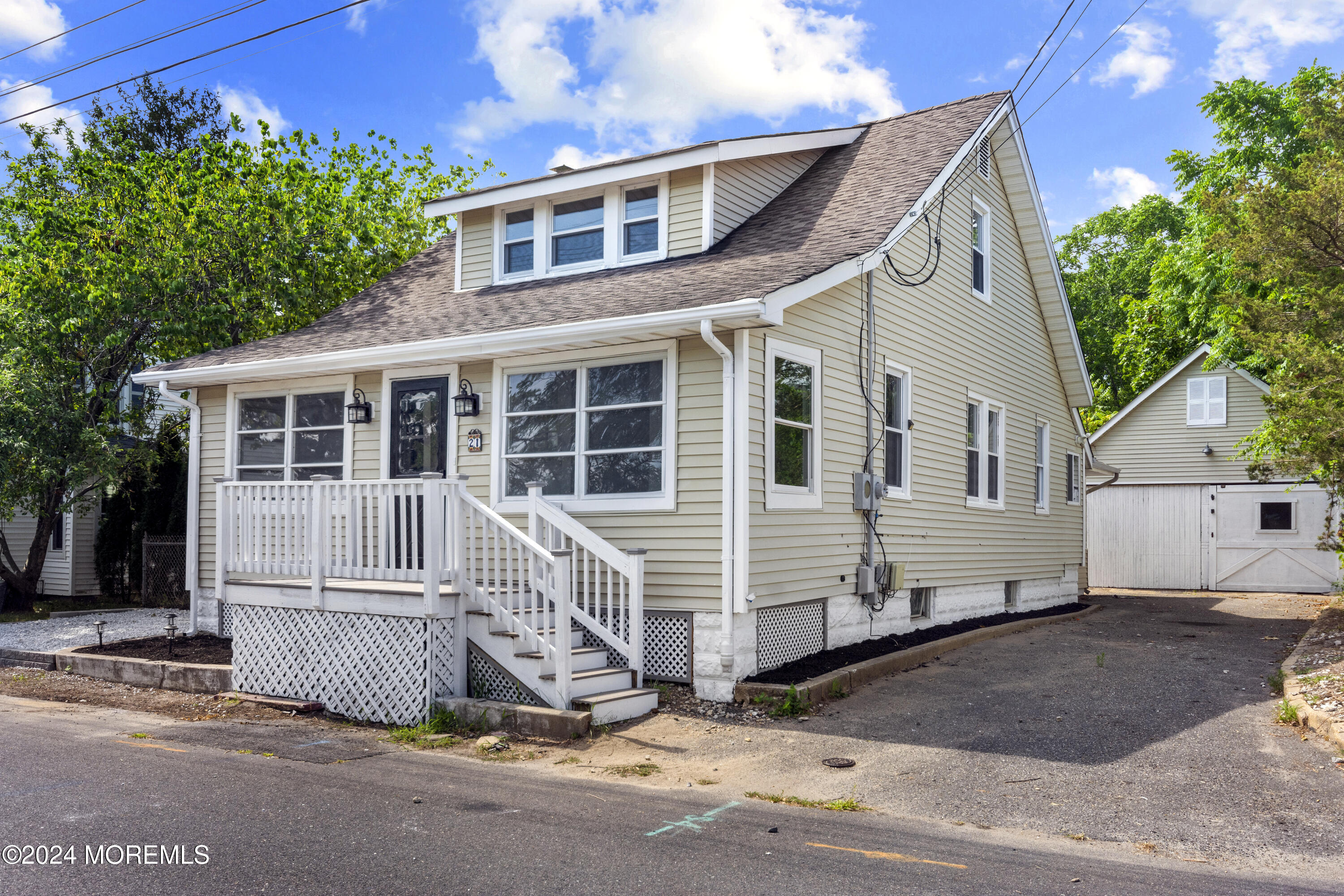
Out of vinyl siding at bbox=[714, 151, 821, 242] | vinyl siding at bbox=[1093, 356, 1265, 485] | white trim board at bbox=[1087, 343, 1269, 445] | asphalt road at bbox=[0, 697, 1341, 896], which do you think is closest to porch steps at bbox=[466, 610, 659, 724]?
asphalt road at bbox=[0, 697, 1341, 896]

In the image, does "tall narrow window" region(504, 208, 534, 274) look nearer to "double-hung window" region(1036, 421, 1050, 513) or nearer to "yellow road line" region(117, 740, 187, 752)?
"yellow road line" region(117, 740, 187, 752)

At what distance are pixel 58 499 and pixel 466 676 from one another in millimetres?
12025

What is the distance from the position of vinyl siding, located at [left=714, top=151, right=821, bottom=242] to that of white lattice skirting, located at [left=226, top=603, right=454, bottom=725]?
5623 mm

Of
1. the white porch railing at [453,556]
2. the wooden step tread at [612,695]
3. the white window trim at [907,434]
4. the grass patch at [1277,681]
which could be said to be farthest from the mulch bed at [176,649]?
the grass patch at [1277,681]

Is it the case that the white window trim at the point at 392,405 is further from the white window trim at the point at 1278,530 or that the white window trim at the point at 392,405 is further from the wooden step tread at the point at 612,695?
the white window trim at the point at 1278,530

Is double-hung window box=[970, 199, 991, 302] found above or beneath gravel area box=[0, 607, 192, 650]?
above

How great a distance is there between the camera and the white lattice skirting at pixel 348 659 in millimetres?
7996

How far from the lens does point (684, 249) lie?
432 inches

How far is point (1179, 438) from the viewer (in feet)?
78.0

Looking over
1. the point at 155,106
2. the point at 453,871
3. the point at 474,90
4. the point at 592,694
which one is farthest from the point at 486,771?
the point at 155,106

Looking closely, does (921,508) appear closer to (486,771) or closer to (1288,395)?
(1288,395)

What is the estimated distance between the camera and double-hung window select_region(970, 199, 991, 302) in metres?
13.8

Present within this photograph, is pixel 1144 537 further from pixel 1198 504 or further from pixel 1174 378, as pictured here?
pixel 1174 378

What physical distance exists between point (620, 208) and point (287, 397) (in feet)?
15.3
